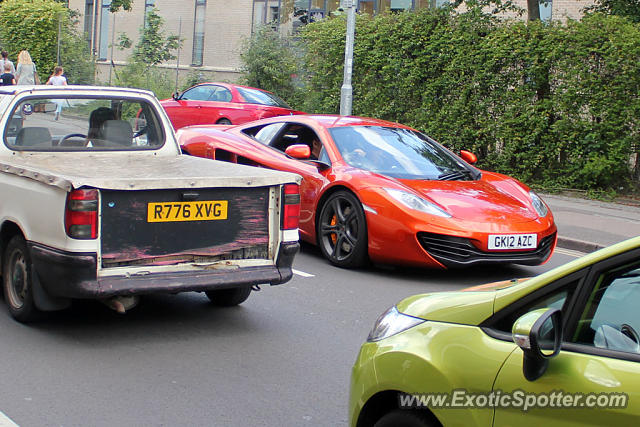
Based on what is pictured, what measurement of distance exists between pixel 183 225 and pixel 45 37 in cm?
2960

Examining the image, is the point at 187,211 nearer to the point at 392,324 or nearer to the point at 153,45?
the point at 392,324

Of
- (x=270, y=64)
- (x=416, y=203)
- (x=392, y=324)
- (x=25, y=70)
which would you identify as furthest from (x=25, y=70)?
→ (x=392, y=324)

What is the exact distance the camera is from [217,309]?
6637 mm

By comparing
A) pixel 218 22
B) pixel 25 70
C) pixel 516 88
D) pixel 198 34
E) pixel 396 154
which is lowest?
pixel 396 154

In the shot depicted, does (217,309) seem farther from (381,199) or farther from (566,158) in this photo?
(566,158)

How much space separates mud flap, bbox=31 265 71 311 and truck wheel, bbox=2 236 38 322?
0.06 m

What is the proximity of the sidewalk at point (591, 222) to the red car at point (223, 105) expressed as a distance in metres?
6.45

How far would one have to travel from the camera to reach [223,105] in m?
18.5

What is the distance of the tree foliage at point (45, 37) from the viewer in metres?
31.8

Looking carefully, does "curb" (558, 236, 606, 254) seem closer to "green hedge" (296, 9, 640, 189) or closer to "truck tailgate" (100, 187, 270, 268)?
"green hedge" (296, 9, 640, 189)

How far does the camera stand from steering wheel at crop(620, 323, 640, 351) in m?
2.71

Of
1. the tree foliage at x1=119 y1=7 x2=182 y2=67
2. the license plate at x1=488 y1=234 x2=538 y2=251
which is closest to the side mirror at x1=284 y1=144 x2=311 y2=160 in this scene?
the license plate at x1=488 y1=234 x2=538 y2=251

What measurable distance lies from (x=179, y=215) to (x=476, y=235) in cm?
303

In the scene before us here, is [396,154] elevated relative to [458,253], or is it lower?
elevated
